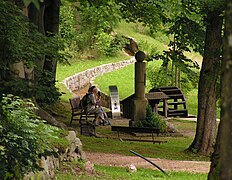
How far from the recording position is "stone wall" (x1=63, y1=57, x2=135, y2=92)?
4279cm

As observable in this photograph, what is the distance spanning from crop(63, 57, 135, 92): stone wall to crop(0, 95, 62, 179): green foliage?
3150 cm

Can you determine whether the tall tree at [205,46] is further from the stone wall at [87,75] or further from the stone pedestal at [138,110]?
the stone wall at [87,75]

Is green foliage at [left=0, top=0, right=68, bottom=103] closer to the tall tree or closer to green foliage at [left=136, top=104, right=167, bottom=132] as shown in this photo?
the tall tree

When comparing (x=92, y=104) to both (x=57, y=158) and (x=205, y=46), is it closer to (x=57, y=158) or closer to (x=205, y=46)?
(x=205, y=46)

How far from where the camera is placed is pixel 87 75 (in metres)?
48.7

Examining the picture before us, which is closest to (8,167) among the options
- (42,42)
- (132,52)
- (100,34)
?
(42,42)

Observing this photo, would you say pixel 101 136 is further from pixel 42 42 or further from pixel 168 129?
pixel 42 42

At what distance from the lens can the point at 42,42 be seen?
491 inches

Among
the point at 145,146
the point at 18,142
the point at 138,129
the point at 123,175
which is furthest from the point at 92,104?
the point at 18,142

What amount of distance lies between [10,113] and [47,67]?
53.2 ft

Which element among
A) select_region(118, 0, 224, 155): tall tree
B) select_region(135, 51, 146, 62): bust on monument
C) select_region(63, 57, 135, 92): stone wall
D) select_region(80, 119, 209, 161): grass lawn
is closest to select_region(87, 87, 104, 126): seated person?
select_region(80, 119, 209, 161): grass lawn

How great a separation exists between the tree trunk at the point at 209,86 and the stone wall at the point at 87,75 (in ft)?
71.3

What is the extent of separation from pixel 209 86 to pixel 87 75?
30.5m

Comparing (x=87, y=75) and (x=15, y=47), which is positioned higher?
(x=87, y=75)
